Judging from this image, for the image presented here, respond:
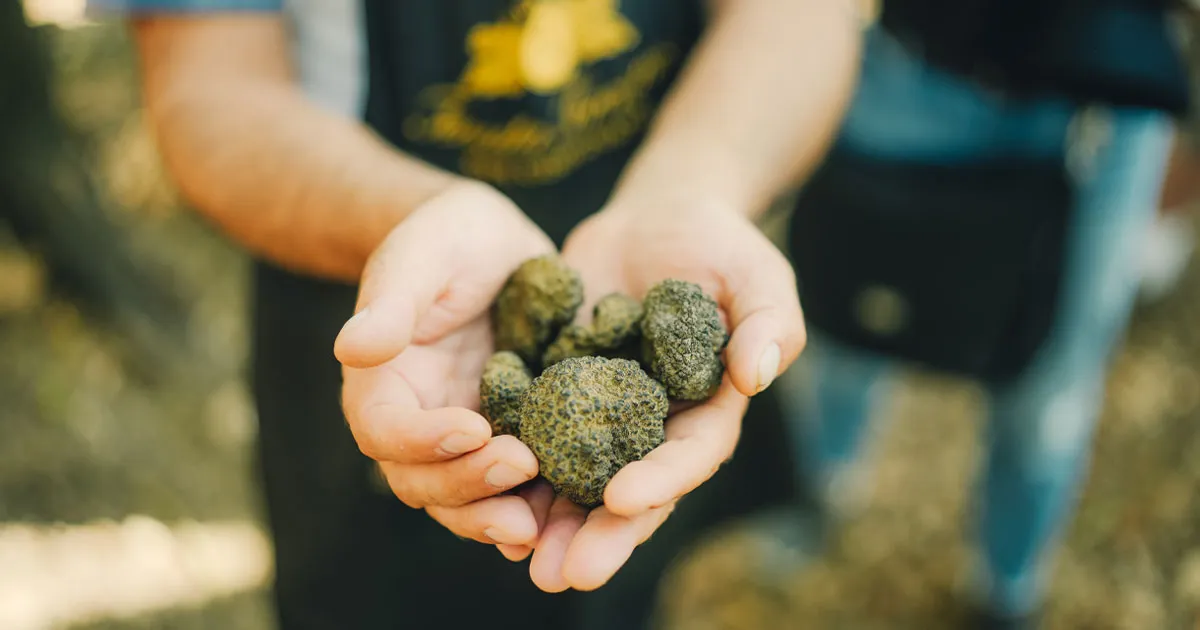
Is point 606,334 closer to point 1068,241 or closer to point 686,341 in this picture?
point 686,341

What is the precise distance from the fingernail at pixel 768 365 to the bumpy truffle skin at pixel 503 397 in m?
0.36

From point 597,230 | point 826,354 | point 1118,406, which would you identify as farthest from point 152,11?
point 1118,406

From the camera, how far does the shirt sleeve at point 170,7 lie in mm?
1565

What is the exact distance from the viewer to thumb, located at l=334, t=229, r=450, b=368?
3.44 feet

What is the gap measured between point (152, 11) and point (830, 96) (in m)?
1.34

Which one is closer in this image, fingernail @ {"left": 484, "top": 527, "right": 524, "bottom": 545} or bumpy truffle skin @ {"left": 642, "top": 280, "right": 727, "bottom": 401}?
fingernail @ {"left": 484, "top": 527, "right": 524, "bottom": 545}

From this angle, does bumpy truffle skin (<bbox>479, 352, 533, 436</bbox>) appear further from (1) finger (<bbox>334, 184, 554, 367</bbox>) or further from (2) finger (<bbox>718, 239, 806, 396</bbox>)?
(2) finger (<bbox>718, 239, 806, 396</bbox>)

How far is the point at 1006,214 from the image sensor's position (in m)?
2.08

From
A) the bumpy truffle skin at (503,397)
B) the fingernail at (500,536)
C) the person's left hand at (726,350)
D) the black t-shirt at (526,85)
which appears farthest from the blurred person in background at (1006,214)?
the fingernail at (500,536)

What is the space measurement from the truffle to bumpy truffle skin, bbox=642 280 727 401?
0.19ft

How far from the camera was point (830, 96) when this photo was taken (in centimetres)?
179

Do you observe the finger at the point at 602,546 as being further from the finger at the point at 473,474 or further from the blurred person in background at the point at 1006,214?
the blurred person in background at the point at 1006,214

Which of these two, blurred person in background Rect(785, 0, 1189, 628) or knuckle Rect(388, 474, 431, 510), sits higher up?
knuckle Rect(388, 474, 431, 510)

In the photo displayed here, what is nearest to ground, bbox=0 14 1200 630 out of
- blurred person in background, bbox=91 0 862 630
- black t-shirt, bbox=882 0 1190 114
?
blurred person in background, bbox=91 0 862 630
